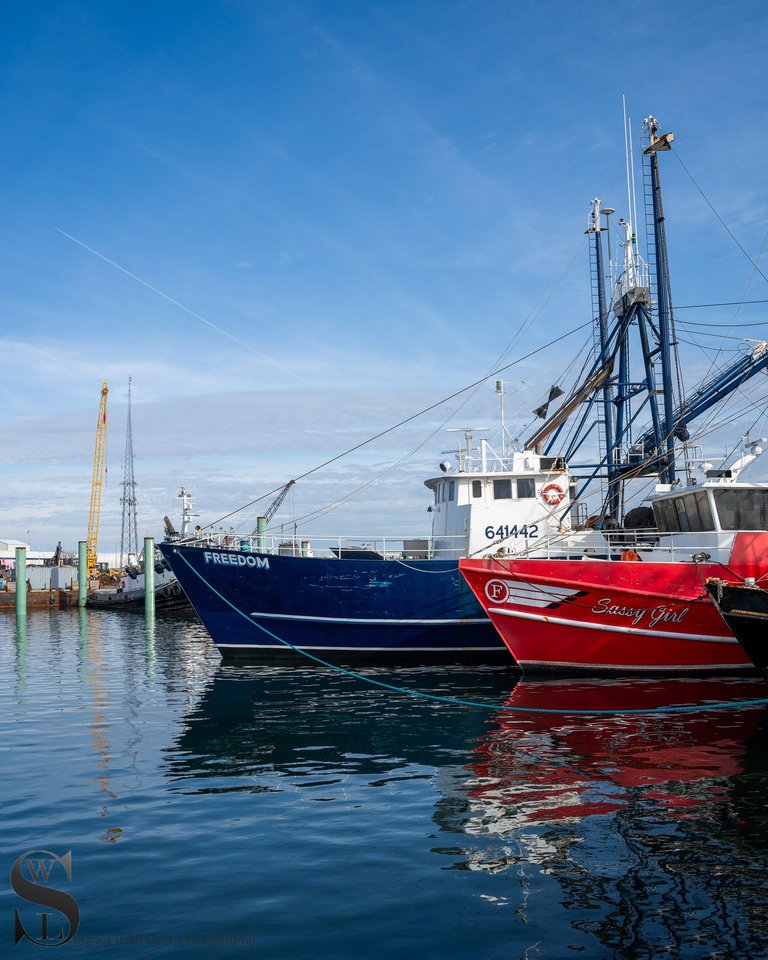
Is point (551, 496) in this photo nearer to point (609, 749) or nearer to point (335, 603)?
point (335, 603)

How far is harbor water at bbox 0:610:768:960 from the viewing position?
5.39 meters

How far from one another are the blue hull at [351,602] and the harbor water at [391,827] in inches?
167

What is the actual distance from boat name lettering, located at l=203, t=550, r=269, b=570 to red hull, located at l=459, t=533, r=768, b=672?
518 cm

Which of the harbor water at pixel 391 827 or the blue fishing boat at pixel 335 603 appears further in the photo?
the blue fishing boat at pixel 335 603

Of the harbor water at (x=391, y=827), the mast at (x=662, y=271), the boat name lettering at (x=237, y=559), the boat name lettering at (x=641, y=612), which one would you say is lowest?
the harbor water at (x=391, y=827)

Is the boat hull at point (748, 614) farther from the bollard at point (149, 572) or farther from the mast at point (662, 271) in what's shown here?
the bollard at point (149, 572)

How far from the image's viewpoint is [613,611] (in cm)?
1570

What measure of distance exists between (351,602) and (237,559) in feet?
9.46

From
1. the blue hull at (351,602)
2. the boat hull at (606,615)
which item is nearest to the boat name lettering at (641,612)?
the boat hull at (606,615)

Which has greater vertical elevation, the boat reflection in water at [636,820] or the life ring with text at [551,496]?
the life ring with text at [551,496]

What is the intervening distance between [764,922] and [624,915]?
2.97 ft

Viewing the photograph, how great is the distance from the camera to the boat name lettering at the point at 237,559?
1872 cm

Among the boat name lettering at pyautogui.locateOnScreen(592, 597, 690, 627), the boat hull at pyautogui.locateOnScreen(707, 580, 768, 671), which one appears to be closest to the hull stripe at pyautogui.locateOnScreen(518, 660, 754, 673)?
the boat name lettering at pyautogui.locateOnScreen(592, 597, 690, 627)

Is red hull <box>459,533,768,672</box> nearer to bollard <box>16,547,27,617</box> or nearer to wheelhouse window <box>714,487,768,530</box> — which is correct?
wheelhouse window <box>714,487,768,530</box>
